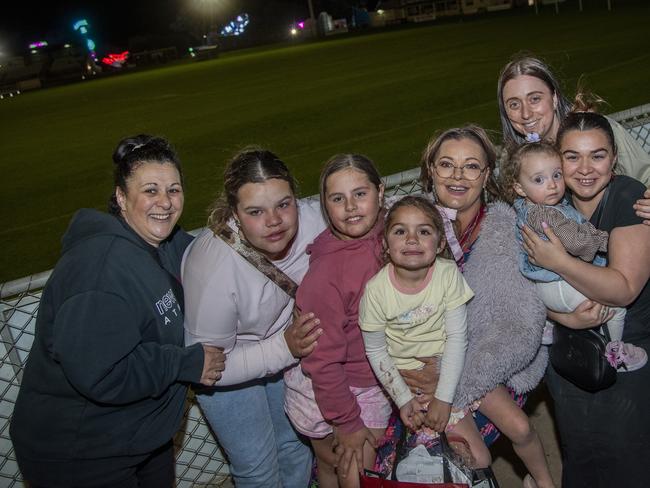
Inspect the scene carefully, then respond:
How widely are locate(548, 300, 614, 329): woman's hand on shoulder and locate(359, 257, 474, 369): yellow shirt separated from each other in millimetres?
447

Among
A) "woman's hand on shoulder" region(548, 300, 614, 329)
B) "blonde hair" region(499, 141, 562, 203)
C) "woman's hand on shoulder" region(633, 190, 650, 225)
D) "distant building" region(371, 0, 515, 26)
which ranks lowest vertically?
"woman's hand on shoulder" region(548, 300, 614, 329)

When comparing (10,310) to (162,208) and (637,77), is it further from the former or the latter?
(637,77)

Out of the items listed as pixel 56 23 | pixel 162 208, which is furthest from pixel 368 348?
pixel 56 23

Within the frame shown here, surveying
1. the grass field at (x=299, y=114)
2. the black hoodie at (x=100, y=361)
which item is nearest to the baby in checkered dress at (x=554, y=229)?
the black hoodie at (x=100, y=361)

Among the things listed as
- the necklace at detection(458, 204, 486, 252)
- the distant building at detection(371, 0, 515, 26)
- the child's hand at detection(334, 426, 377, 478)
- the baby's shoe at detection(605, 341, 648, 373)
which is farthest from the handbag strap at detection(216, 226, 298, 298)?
the distant building at detection(371, 0, 515, 26)

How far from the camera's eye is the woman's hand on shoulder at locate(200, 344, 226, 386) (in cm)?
272

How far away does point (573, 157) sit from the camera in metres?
2.67

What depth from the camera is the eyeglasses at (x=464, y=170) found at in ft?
9.41

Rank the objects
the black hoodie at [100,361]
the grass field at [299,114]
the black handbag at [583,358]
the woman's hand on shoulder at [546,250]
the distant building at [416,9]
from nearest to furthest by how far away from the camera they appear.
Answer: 1. the black hoodie at [100,361]
2. the woman's hand on shoulder at [546,250]
3. the black handbag at [583,358]
4. the grass field at [299,114]
5. the distant building at [416,9]

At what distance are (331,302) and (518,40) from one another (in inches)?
943

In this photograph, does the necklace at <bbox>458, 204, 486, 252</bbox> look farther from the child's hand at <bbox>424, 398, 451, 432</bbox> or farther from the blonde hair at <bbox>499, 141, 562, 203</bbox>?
the child's hand at <bbox>424, 398, 451, 432</bbox>

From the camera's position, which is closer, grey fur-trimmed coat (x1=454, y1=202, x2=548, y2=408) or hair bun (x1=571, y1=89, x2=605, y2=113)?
grey fur-trimmed coat (x1=454, y1=202, x2=548, y2=408)

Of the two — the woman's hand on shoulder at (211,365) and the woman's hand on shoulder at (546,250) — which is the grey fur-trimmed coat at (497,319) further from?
the woman's hand on shoulder at (211,365)

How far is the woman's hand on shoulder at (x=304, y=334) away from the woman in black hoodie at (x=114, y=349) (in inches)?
13.8
